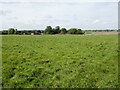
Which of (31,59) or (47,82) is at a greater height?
(31,59)

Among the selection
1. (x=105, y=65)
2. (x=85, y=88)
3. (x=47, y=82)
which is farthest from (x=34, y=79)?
(x=105, y=65)

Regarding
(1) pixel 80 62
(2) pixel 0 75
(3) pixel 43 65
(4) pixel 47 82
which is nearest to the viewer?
(4) pixel 47 82

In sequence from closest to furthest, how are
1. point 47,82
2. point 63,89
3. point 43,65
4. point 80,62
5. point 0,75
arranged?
1. point 63,89
2. point 47,82
3. point 0,75
4. point 43,65
5. point 80,62

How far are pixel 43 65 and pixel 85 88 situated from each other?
3368mm

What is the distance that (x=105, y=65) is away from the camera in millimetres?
9141

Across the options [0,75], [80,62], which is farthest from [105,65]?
[0,75]

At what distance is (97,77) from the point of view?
24.2 ft

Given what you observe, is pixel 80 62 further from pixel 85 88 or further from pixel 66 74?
pixel 85 88

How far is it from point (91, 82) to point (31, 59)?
4.83 meters

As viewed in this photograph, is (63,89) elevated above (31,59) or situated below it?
below

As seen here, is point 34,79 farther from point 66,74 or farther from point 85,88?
point 85,88

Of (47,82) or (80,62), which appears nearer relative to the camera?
(47,82)

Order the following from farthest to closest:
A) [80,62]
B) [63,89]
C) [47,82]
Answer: [80,62], [47,82], [63,89]

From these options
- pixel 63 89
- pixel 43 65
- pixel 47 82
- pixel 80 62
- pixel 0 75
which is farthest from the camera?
pixel 80 62
